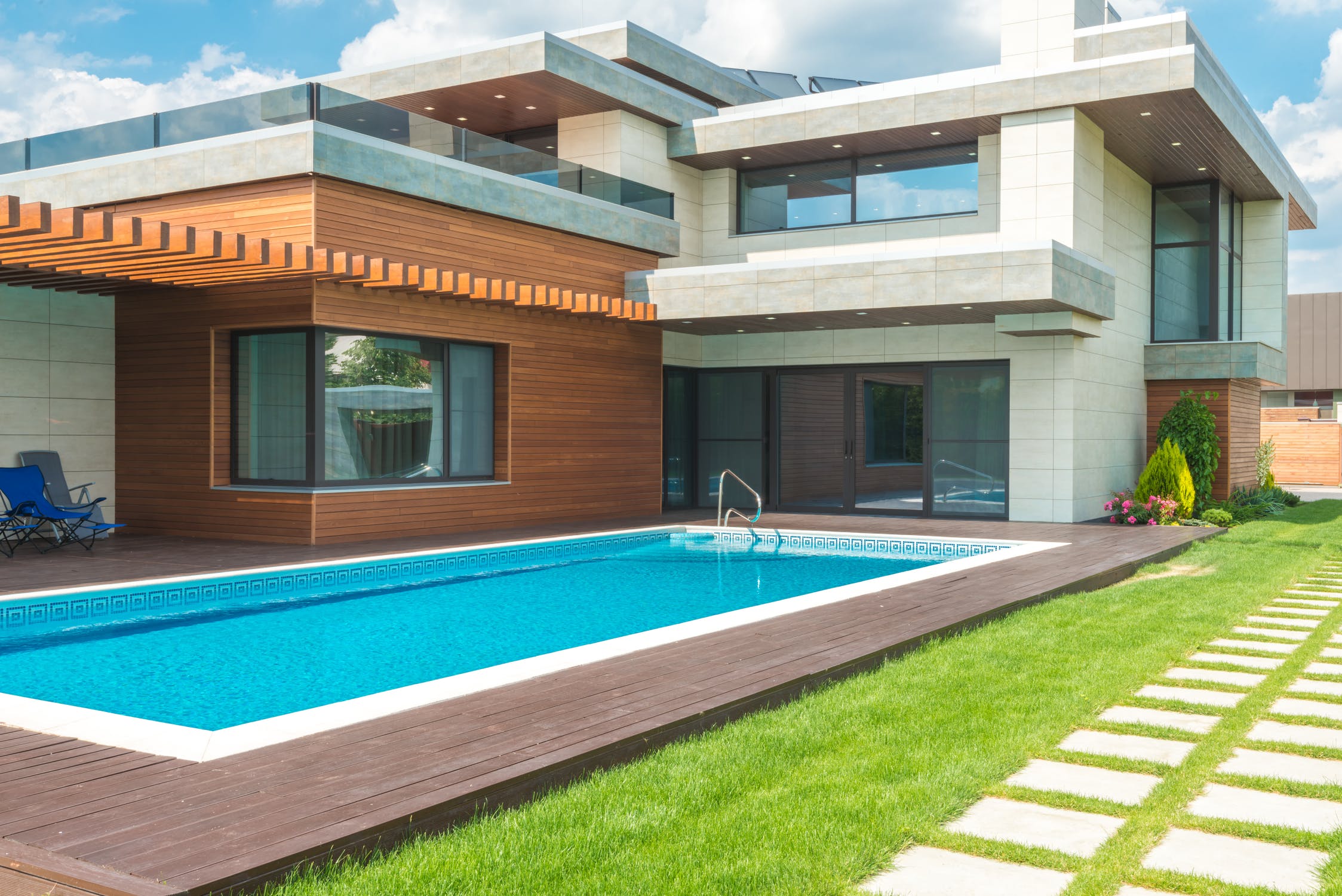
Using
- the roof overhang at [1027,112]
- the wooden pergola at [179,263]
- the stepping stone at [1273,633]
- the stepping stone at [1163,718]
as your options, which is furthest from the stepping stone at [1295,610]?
the wooden pergola at [179,263]

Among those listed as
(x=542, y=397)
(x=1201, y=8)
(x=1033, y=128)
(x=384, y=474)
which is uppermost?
(x=1201, y=8)

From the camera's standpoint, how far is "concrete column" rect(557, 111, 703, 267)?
1656cm

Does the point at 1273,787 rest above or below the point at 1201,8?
below

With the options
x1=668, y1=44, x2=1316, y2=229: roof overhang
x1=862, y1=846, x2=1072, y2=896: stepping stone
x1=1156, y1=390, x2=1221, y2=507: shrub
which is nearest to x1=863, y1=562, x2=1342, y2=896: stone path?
x1=862, y1=846, x2=1072, y2=896: stepping stone

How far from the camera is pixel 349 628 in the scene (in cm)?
788

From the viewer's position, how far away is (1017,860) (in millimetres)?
3375

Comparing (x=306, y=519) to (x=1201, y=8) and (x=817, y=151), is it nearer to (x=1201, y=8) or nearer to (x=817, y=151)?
(x=817, y=151)

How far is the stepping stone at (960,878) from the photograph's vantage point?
315 cm

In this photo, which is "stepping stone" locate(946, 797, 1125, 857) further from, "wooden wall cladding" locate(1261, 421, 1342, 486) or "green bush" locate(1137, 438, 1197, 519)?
"wooden wall cladding" locate(1261, 421, 1342, 486)

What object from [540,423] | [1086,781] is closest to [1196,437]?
[540,423]

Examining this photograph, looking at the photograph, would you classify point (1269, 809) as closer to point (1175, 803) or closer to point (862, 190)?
point (1175, 803)

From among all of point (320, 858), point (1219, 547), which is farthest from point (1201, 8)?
point (320, 858)

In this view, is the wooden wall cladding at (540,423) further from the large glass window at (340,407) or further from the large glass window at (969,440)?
the large glass window at (969,440)

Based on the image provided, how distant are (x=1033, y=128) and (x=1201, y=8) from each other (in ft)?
60.2
